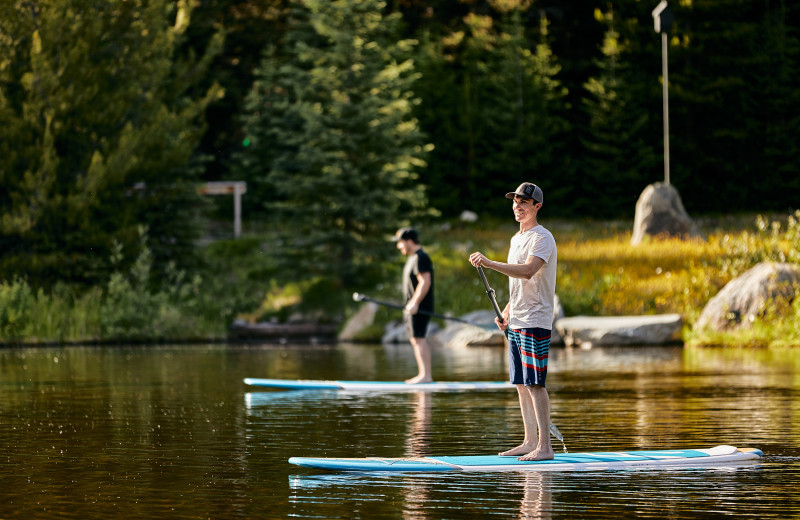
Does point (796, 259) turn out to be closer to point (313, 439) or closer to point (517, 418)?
point (517, 418)

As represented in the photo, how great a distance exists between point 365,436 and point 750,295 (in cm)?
1539

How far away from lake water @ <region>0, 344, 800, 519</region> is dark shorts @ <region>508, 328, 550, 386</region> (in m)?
0.75

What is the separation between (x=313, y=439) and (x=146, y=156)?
2128 cm

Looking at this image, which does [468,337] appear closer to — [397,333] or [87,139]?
[397,333]

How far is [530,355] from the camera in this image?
1026 cm

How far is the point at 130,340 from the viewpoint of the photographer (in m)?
29.9

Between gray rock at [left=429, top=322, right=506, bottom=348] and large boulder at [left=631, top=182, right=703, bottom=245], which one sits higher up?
large boulder at [left=631, top=182, right=703, bottom=245]

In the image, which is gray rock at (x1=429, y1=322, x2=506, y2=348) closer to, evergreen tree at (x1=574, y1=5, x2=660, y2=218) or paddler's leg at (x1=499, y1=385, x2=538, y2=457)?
paddler's leg at (x1=499, y1=385, x2=538, y2=457)

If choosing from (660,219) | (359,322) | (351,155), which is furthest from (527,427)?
(660,219)

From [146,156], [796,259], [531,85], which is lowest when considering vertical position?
[796,259]

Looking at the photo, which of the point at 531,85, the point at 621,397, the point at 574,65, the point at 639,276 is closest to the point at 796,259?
the point at 639,276

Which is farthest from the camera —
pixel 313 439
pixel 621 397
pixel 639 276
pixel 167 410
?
pixel 639 276

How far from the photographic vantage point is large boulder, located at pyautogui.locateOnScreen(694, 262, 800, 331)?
2630 centimetres

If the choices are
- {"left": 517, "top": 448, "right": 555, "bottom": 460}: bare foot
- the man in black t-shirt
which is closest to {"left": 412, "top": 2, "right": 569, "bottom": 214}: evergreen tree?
the man in black t-shirt
